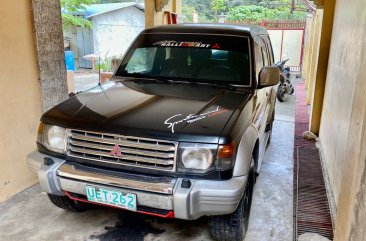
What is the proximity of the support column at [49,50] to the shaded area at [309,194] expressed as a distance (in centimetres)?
287

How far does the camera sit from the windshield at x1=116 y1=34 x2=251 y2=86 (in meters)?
3.23

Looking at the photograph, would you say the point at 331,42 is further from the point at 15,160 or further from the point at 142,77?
the point at 15,160

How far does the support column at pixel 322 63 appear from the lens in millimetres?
5312

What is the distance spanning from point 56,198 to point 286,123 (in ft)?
15.7

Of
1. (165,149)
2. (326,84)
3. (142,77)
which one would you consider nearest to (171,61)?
(142,77)

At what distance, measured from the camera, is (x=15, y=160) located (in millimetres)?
3391

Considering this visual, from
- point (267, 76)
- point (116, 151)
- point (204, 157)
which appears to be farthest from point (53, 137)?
point (267, 76)

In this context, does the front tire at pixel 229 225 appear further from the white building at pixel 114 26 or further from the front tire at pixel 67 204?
the white building at pixel 114 26

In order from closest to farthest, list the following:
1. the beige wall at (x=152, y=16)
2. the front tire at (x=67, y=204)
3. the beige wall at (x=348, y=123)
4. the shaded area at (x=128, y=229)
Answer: the beige wall at (x=348, y=123), the shaded area at (x=128, y=229), the front tire at (x=67, y=204), the beige wall at (x=152, y=16)

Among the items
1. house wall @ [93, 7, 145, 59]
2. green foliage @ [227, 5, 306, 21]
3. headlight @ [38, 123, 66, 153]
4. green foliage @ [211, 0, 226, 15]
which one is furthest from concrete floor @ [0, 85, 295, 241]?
green foliage @ [211, 0, 226, 15]

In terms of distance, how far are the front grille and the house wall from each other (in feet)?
50.2

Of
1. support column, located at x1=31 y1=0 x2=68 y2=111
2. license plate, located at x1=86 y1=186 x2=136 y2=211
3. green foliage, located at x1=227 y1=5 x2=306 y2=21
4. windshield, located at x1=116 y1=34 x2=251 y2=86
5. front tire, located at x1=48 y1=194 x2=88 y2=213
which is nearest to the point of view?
license plate, located at x1=86 y1=186 x2=136 y2=211

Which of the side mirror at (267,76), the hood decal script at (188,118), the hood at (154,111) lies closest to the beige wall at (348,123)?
the side mirror at (267,76)

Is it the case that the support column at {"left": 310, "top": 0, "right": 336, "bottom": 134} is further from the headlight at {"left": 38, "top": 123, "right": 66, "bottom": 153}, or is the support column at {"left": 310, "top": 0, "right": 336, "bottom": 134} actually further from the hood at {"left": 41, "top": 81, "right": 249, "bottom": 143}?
the headlight at {"left": 38, "top": 123, "right": 66, "bottom": 153}
